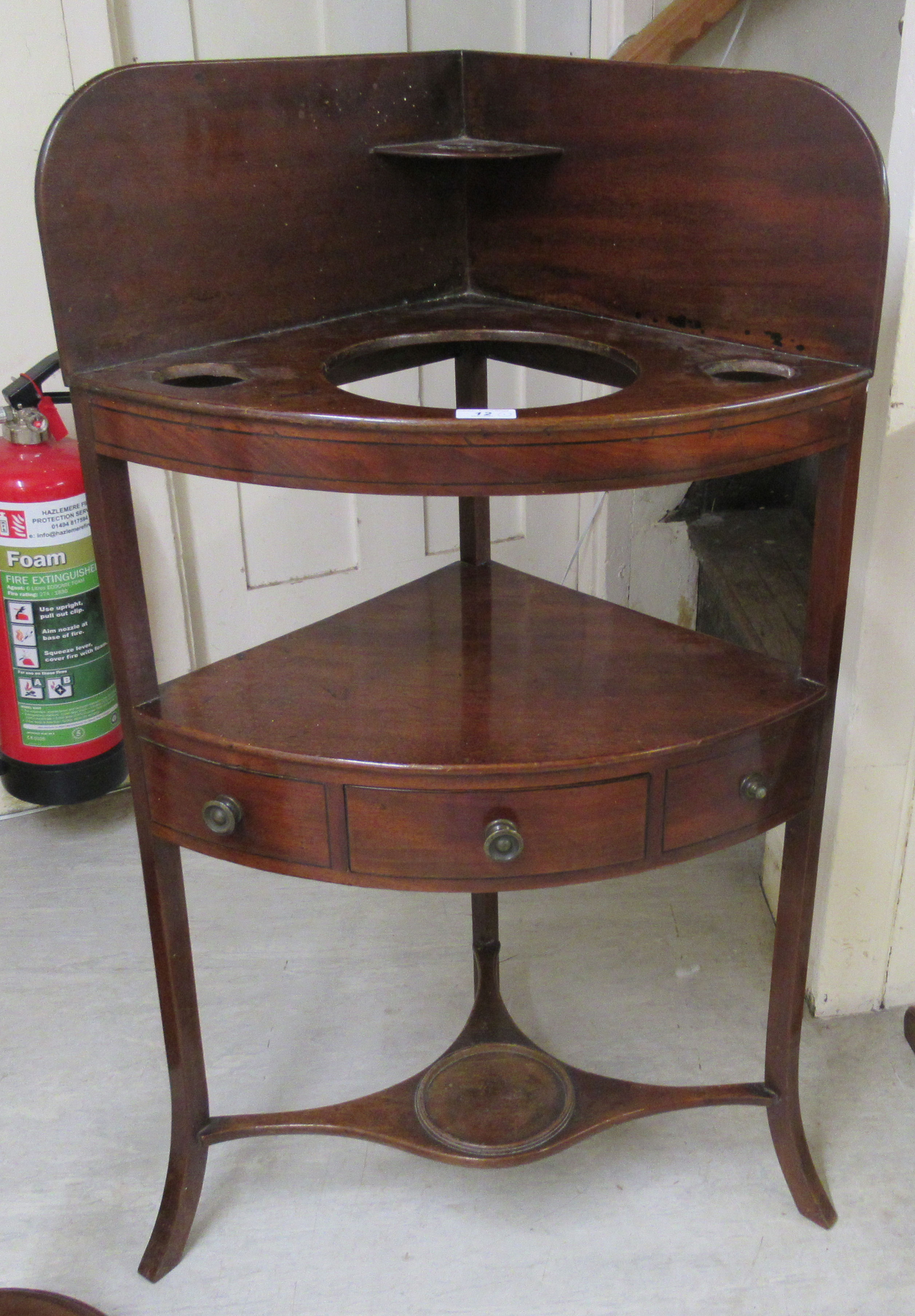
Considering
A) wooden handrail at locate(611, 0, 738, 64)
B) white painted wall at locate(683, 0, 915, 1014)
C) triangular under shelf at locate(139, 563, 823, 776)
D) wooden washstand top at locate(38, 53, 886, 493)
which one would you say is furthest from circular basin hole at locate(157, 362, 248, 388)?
wooden handrail at locate(611, 0, 738, 64)

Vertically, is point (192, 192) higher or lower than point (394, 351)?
higher

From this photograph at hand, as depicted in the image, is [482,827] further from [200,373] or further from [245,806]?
[200,373]

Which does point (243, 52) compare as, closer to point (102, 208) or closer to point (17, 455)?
point (17, 455)

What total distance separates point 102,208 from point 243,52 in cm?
114

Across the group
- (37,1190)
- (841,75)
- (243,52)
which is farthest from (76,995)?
(841,75)

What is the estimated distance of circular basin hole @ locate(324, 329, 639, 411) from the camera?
1226 mm

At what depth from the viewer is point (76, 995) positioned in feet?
5.95

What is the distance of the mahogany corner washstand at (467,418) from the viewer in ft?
3.38

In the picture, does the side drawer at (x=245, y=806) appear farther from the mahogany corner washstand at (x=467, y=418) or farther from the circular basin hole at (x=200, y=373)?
the circular basin hole at (x=200, y=373)

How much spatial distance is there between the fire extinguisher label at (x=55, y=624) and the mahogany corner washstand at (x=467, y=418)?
2.32 feet

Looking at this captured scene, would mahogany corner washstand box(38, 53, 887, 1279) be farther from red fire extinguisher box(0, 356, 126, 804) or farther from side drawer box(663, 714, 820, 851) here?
red fire extinguisher box(0, 356, 126, 804)

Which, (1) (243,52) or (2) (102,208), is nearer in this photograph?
(2) (102,208)

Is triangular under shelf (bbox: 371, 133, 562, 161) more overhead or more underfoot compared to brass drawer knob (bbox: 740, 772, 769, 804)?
more overhead

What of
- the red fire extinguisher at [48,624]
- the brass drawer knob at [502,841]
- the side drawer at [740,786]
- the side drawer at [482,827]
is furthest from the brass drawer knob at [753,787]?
the red fire extinguisher at [48,624]
